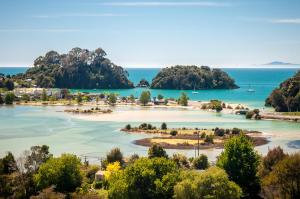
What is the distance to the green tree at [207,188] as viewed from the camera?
28.2 m

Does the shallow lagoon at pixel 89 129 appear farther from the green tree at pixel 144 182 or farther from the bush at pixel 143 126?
the green tree at pixel 144 182

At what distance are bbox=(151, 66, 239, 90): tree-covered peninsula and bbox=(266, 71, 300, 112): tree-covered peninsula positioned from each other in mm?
57548

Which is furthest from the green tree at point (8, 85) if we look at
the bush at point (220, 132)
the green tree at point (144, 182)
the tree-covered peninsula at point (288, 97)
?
the green tree at point (144, 182)

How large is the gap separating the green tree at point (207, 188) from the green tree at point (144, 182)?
45.8 inches

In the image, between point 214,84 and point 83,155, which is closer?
point 83,155

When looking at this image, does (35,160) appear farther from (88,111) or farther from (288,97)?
(288,97)

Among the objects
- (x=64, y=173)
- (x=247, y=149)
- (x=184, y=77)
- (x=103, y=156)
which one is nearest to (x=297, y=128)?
(x=103, y=156)

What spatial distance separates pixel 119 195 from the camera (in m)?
29.2

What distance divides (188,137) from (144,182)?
3320cm

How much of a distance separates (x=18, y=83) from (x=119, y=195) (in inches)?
4586

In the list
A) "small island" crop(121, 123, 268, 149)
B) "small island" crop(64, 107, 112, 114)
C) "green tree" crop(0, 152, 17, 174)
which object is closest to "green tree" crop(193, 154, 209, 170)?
"small island" crop(121, 123, 268, 149)

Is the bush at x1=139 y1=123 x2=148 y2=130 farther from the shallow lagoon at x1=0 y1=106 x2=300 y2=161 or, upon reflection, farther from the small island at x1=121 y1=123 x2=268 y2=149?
the shallow lagoon at x1=0 y1=106 x2=300 y2=161

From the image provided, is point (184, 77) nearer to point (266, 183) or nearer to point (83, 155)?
point (83, 155)

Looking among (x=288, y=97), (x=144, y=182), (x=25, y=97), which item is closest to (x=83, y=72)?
(x=25, y=97)
